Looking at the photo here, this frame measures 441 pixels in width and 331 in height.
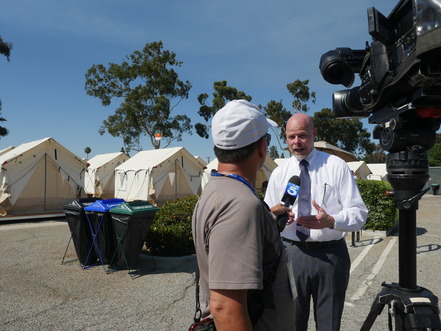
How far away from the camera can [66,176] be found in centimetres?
1401

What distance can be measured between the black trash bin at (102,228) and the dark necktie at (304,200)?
13.1ft

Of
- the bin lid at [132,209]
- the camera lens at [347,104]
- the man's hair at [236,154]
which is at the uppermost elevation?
the camera lens at [347,104]

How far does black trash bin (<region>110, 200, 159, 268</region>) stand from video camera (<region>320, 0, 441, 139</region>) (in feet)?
13.1

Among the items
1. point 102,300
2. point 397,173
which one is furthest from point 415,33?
point 102,300

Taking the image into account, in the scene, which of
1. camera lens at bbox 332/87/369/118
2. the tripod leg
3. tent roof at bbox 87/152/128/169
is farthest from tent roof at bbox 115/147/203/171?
the tripod leg

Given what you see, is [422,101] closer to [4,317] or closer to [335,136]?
[4,317]

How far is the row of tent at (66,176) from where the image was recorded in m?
12.5

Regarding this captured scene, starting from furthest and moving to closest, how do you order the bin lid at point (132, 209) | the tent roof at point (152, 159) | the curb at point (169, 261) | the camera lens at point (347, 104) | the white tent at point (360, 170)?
the white tent at point (360, 170)
the tent roof at point (152, 159)
the curb at point (169, 261)
the bin lid at point (132, 209)
the camera lens at point (347, 104)

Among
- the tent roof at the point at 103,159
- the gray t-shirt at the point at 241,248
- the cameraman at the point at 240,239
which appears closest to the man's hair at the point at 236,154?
the cameraman at the point at 240,239

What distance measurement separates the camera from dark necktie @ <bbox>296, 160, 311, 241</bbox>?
253 cm

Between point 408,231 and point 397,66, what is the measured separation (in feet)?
3.04

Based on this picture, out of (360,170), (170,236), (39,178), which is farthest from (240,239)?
(360,170)

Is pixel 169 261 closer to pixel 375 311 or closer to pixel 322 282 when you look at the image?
pixel 322 282

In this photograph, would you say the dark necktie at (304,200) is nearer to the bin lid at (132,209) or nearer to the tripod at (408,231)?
the tripod at (408,231)
